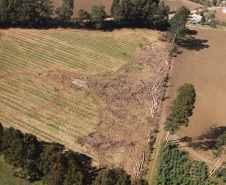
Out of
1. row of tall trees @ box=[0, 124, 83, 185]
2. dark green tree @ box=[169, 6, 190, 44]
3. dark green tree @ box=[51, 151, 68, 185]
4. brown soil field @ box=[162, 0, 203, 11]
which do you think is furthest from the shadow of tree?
dark green tree @ box=[51, 151, 68, 185]

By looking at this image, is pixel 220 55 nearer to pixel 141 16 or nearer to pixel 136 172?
pixel 141 16

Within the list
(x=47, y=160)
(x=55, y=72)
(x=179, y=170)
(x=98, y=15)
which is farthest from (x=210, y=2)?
(x=47, y=160)

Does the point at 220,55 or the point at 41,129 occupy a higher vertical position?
the point at 220,55

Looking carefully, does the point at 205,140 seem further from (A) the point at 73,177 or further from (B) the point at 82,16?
(B) the point at 82,16

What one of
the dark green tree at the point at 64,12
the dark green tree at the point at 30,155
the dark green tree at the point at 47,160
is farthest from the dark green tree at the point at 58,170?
the dark green tree at the point at 64,12

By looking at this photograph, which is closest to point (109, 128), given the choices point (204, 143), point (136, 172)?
point (136, 172)
